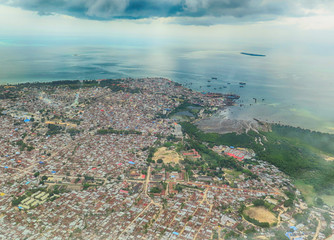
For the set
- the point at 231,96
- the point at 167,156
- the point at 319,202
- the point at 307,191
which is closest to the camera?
the point at 319,202

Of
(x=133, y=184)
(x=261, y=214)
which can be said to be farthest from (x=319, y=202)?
(x=133, y=184)

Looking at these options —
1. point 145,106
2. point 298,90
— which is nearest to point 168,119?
point 145,106

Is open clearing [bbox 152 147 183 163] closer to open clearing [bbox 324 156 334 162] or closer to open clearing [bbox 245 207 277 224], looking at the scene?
open clearing [bbox 245 207 277 224]

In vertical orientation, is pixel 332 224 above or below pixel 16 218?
below

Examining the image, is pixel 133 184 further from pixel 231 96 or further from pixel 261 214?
pixel 231 96

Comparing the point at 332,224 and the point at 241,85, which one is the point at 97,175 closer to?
the point at 332,224

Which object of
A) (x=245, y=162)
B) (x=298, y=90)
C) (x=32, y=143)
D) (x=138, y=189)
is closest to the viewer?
(x=138, y=189)
